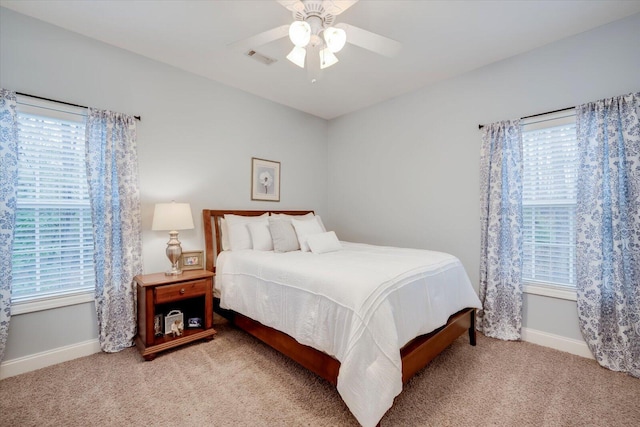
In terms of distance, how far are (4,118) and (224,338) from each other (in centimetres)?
247

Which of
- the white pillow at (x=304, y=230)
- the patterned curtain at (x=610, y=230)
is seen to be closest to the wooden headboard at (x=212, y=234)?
the white pillow at (x=304, y=230)

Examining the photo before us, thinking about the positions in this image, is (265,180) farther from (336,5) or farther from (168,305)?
(336,5)

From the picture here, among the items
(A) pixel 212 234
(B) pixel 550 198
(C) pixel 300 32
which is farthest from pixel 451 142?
(A) pixel 212 234

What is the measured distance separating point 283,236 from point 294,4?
81.8 inches

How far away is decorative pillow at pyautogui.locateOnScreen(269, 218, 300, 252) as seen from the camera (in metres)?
3.06

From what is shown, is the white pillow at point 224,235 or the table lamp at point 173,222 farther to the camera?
the white pillow at point 224,235

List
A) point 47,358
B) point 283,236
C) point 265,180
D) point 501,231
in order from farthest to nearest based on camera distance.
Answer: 1. point 265,180
2. point 283,236
3. point 501,231
4. point 47,358

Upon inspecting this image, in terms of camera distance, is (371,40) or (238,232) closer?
(371,40)

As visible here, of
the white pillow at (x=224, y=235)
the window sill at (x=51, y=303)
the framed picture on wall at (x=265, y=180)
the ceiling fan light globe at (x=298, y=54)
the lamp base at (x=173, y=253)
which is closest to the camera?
the ceiling fan light globe at (x=298, y=54)

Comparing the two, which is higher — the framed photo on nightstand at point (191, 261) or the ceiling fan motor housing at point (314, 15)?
the ceiling fan motor housing at point (314, 15)

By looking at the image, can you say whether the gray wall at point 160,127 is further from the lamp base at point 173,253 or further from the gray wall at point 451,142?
the gray wall at point 451,142

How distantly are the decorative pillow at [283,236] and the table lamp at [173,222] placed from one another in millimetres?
863

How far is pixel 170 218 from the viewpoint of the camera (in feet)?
8.41

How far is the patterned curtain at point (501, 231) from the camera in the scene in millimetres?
2725
